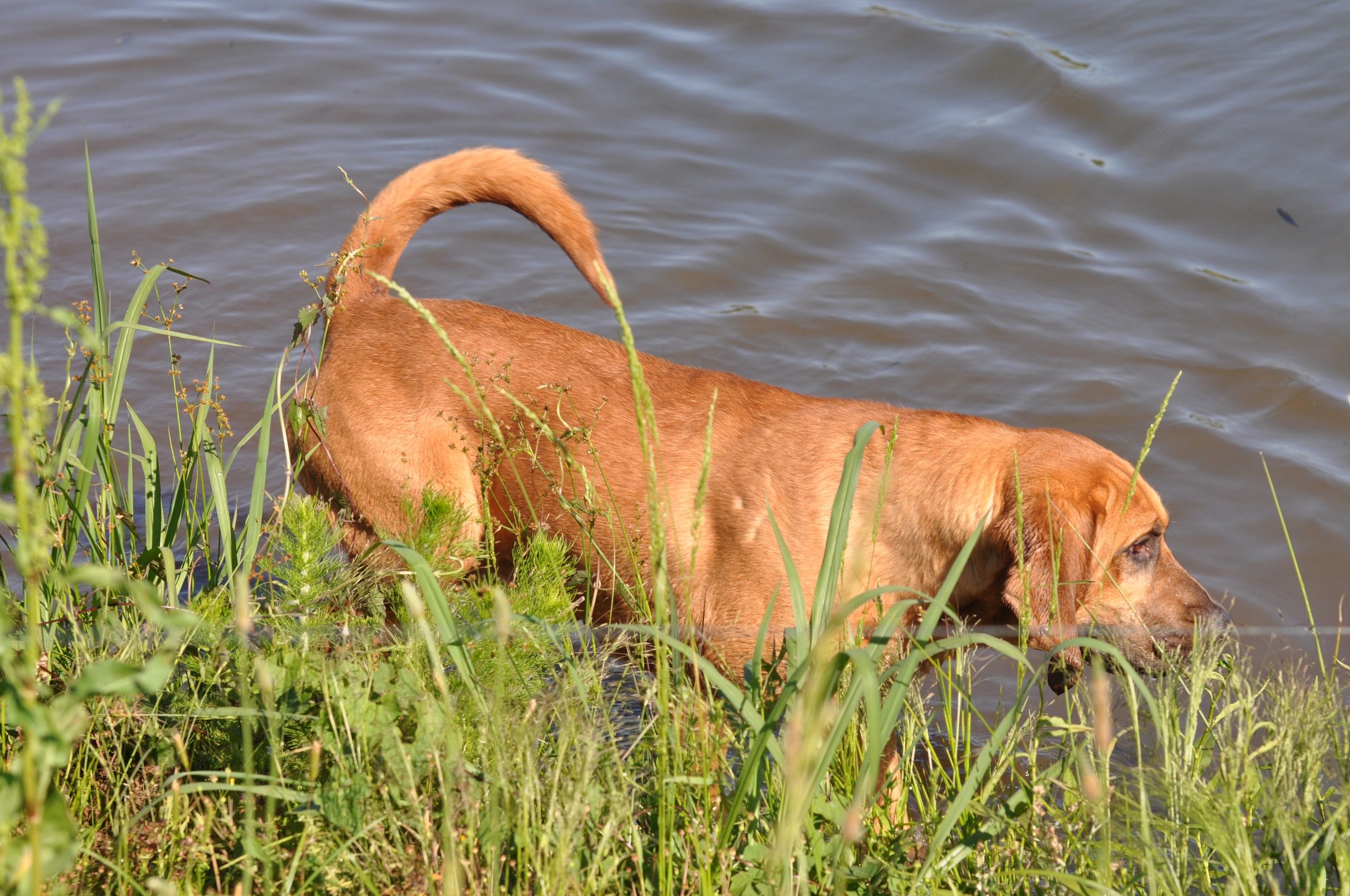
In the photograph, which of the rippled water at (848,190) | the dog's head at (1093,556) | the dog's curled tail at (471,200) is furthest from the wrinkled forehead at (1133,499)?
the dog's curled tail at (471,200)

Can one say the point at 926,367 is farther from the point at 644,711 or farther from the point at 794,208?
the point at 644,711

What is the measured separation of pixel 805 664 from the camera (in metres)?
2.08

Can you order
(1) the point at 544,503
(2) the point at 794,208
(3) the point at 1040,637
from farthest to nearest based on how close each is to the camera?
(2) the point at 794,208, (1) the point at 544,503, (3) the point at 1040,637

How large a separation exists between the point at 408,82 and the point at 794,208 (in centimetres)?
318

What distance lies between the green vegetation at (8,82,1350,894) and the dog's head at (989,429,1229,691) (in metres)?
0.42

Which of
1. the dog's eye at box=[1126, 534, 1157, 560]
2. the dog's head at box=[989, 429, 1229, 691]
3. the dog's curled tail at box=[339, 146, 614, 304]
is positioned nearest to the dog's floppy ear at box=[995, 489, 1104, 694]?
the dog's head at box=[989, 429, 1229, 691]

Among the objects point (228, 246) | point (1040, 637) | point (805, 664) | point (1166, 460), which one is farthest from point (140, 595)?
point (228, 246)

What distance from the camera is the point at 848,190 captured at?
24.7ft

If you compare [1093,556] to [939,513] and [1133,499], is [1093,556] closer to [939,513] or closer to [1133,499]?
[1133,499]

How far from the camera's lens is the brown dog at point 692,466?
3.36 m

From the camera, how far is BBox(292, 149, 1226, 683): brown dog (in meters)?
3.36

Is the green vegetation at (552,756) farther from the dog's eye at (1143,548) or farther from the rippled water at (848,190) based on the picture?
the rippled water at (848,190)

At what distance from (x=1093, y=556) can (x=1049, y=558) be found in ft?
0.40

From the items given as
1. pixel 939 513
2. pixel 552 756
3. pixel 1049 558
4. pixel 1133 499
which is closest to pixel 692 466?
pixel 939 513
